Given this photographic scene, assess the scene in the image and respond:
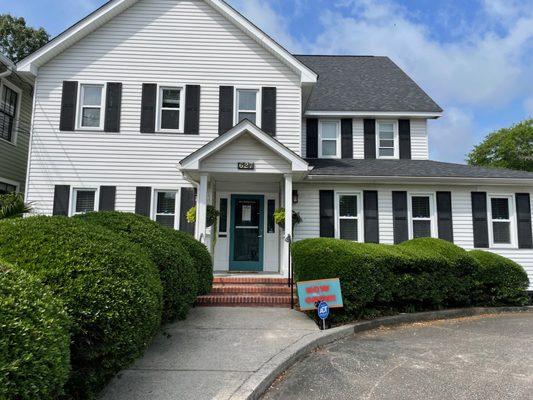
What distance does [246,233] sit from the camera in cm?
1105

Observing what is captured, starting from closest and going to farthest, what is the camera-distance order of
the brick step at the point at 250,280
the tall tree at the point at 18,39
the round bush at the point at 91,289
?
the round bush at the point at 91,289 → the brick step at the point at 250,280 → the tall tree at the point at 18,39

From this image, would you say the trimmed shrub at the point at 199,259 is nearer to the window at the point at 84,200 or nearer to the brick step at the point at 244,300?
the brick step at the point at 244,300

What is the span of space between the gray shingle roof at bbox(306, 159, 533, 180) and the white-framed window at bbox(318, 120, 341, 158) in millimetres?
566

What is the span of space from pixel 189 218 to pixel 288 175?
279 cm

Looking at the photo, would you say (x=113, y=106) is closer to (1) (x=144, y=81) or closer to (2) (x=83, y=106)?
(2) (x=83, y=106)

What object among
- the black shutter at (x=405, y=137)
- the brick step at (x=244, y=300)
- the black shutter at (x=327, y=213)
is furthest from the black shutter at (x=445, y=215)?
the brick step at (x=244, y=300)

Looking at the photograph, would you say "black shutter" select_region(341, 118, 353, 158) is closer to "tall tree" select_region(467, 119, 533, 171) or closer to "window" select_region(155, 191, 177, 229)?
"window" select_region(155, 191, 177, 229)

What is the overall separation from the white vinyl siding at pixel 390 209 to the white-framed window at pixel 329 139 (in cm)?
207

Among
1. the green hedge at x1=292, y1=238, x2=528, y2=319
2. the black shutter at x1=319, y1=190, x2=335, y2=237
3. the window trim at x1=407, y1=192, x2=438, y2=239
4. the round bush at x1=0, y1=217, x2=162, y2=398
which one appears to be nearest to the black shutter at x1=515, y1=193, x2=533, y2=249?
the green hedge at x1=292, y1=238, x2=528, y2=319

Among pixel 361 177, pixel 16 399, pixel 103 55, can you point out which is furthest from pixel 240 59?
Answer: pixel 16 399

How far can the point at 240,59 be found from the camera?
1134 cm

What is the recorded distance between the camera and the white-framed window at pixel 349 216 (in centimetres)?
1109

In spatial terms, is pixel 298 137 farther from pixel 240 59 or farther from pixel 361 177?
pixel 240 59

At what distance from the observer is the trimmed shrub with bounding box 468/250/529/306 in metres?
9.26
